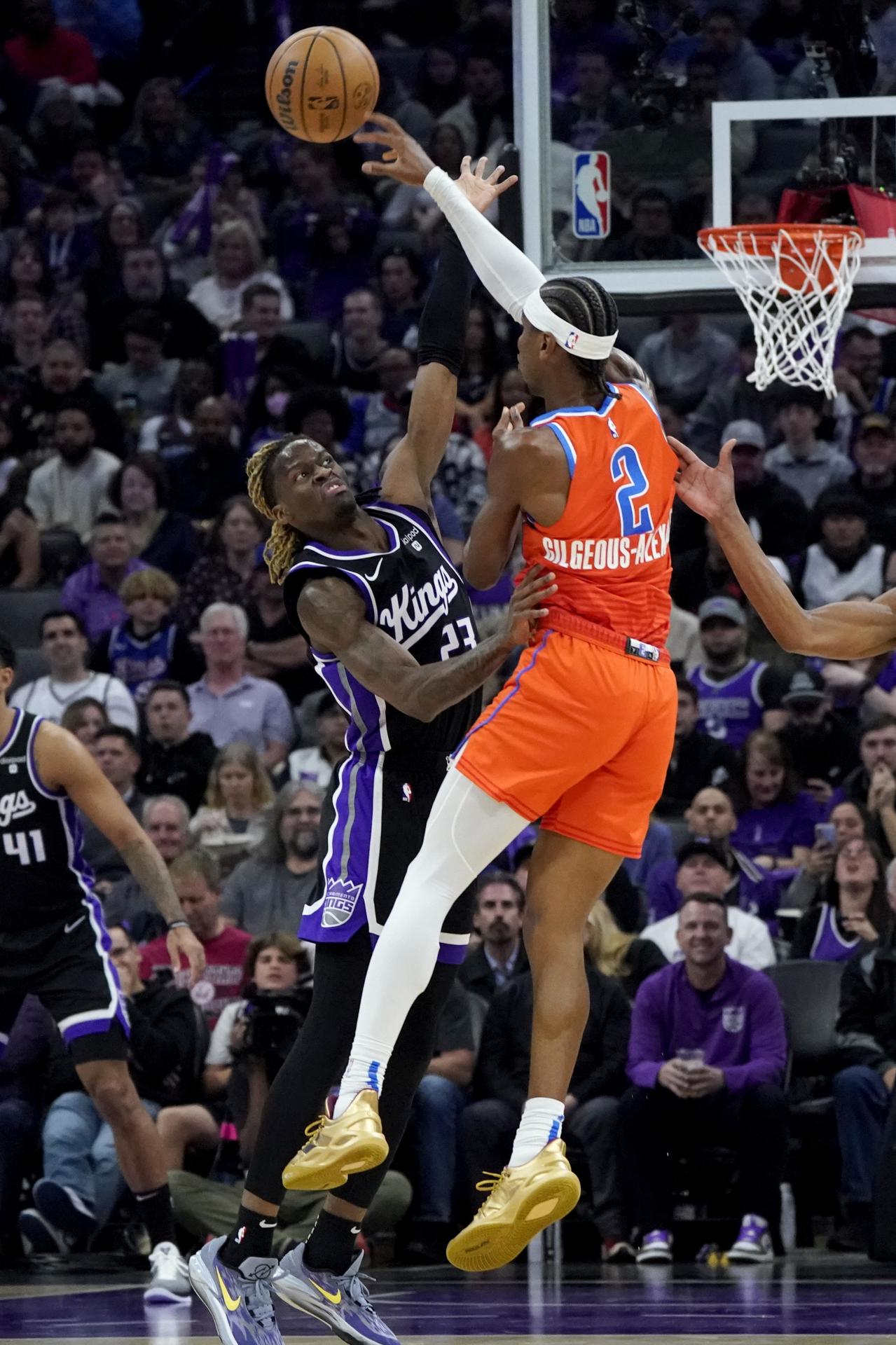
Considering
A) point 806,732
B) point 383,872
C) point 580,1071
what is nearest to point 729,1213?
point 580,1071

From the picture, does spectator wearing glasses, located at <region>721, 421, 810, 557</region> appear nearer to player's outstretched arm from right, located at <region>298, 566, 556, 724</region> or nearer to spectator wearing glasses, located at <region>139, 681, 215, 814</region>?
spectator wearing glasses, located at <region>139, 681, 215, 814</region>

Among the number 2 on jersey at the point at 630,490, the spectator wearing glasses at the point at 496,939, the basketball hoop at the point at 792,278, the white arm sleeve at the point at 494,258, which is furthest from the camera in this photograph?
the spectator wearing glasses at the point at 496,939

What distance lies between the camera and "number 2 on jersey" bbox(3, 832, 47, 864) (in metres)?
8.29

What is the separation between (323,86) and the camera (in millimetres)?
7230

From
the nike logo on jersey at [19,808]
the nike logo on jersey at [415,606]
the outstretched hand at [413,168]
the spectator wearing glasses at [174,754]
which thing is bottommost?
the spectator wearing glasses at [174,754]

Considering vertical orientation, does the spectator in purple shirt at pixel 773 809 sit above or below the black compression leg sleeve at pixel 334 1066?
below

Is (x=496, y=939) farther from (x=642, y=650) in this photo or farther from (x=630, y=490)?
(x=630, y=490)

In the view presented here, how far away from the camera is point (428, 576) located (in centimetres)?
625

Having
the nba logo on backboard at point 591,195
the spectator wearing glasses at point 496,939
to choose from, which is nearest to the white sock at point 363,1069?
the spectator wearing glasses at point 496,939

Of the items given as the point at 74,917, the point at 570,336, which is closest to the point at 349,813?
the point at 570,336

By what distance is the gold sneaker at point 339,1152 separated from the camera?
549 cm

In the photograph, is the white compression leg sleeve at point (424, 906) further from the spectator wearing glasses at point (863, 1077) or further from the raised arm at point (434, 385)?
the spectator wearing glasses at point (863, 1077)

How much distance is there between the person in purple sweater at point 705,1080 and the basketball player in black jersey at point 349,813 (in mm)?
3388

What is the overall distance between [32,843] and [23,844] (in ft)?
0.11
